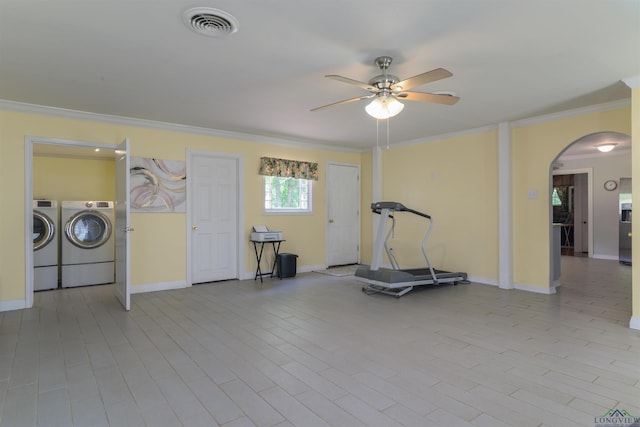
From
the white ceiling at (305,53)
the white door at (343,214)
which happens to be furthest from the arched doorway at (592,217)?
the white door at (343,214)

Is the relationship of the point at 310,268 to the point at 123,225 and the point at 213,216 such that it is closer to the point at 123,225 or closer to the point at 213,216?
the point at 213,216

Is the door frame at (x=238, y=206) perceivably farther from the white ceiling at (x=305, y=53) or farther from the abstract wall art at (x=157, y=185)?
the white ceiling at (x=305, y=53)

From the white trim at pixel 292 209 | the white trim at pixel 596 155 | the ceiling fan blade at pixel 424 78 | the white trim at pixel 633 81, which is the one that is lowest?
the white trim at pixel 292 209

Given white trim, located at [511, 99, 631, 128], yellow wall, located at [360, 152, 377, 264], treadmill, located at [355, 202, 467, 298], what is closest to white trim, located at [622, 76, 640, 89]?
white trim, located at [511, 99, 631, 128]

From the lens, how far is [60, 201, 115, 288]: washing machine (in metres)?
5.75

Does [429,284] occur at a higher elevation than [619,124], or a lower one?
lower

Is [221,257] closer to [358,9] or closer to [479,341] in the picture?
[479,341]

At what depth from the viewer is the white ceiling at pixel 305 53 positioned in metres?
2.40

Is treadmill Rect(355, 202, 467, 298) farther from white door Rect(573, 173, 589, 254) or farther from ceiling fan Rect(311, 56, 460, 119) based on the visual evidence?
white door Rect(573, 173, 589, 254)

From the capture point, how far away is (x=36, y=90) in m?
3.90

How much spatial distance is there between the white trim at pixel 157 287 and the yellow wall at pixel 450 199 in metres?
4.03

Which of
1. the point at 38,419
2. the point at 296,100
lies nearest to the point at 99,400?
the point at 38,419

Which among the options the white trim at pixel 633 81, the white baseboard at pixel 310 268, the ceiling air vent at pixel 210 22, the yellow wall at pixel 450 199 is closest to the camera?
the ceiling air vent at pixel 210 22

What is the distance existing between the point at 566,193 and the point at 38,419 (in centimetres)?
1261
